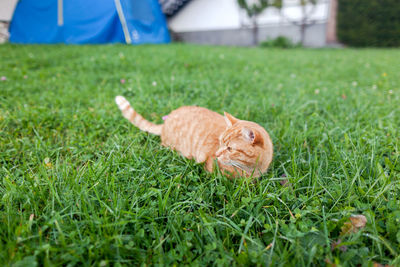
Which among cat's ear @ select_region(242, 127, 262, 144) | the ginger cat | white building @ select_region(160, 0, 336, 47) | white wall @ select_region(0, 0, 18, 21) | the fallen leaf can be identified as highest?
white wall @ select_region(0, 0, 18, 21)

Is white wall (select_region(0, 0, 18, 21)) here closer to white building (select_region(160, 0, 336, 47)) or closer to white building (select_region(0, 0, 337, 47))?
white building (select_region(0, 0, 337, 47))

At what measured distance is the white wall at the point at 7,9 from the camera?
7891 mm

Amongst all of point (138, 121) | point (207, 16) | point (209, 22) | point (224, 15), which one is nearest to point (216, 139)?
point (138, 121)

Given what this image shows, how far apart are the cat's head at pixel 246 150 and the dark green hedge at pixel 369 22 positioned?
12902 millimetres

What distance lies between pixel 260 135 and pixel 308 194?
50 centimetres

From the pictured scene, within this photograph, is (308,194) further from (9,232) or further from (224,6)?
(224,6)

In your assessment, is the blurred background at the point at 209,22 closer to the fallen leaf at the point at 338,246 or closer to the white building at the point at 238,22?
the white building at the point at 238,22

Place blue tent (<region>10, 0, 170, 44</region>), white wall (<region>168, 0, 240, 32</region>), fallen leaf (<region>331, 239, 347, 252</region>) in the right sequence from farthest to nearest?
white wall (<region>168, 0, 240, 32</region>)
blue tent (<region>10, 0, 170, 44</region>)
fallen leaf (<region>331, 239, 347, 252</region>)

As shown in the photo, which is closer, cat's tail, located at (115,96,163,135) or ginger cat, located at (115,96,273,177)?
ginger cat, located at (115,96,273,177)

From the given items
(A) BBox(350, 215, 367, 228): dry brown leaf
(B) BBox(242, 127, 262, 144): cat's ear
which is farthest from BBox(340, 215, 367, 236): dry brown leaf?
(B) BBox(242, 127, 262, 144): cat's ear

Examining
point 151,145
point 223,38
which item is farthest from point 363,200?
point 223,38

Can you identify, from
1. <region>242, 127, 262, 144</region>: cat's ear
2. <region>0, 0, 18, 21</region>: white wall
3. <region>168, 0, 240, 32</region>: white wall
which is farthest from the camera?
<region>168, 0, 240, 32</region>: white wall

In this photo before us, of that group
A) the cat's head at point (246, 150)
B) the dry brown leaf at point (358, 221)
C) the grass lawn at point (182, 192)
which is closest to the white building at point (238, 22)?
the grass lawn at point (182, 192)

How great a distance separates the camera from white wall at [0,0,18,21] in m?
7.89
